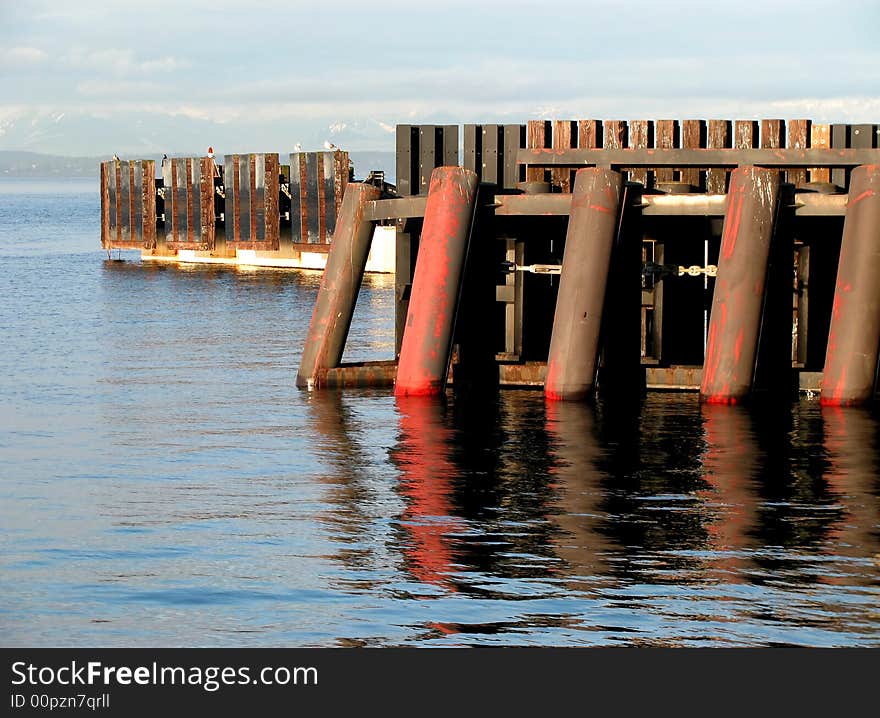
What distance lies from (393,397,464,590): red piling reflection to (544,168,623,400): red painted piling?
175 cm

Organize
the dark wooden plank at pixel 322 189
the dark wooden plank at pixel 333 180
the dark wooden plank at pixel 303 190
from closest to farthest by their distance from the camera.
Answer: the dark wooden plank at pixel 333 180 → the dark wooden plank at pixel 322 189 → the dark wooden plank at pixel 303 190

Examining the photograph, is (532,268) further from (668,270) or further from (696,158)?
(696,158)

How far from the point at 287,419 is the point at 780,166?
20.6ft

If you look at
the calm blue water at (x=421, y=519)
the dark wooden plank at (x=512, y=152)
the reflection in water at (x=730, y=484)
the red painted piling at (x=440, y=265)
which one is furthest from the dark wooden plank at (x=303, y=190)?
the reflection in water at (x=730, y=484)

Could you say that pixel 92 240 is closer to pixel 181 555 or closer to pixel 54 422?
pixel 54 422

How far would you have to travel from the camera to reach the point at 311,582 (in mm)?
11539

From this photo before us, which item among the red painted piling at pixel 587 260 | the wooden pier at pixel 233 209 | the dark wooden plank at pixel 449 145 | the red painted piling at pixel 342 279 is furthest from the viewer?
the wooden pier at pixel 233 209

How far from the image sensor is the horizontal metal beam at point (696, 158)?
19.9 metres

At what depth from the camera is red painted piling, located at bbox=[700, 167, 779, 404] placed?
18.2m

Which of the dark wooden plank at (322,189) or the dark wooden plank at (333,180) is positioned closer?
the dark wooden plank at (333,180)

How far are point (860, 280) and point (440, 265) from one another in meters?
4.45

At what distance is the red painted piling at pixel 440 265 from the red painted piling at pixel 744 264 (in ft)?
9.23

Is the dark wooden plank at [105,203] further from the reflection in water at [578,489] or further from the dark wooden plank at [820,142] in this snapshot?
the reflection in water at [578,489]
